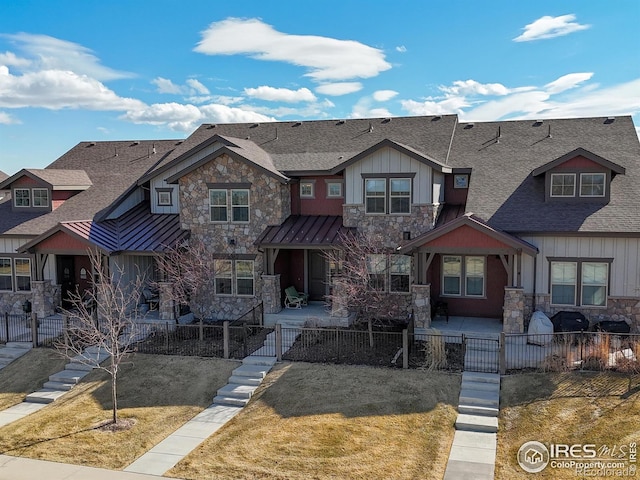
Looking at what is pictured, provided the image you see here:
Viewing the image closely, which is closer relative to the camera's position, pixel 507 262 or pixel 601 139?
pixel 507 262

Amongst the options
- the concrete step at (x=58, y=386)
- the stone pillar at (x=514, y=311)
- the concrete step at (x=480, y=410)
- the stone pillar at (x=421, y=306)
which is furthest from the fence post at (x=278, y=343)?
the stone pillar at (x=514, y=311)

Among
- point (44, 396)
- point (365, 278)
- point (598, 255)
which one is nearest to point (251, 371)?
point (365, 278)

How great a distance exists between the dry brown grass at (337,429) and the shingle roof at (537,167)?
23.0 ft

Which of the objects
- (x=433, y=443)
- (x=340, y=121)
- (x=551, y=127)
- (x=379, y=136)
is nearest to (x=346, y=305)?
(x=433, y=443)

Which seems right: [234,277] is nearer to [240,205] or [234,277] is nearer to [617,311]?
[240,205]

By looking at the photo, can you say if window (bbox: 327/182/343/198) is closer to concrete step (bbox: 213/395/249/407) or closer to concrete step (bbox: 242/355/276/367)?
concrete step (bbox: 242/355/276/367)

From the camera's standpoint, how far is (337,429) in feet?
45.1

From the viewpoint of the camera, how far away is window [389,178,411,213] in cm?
2133

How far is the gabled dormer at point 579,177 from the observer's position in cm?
2006

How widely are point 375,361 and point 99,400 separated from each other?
804 cm

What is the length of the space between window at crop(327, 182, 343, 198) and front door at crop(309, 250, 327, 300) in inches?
93.0

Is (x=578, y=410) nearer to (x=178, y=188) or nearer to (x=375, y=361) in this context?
(x=375, y=361)

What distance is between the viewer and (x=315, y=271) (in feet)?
78.7

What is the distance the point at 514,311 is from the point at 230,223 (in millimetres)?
11002
